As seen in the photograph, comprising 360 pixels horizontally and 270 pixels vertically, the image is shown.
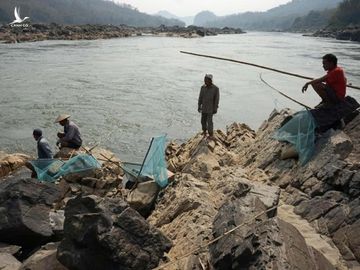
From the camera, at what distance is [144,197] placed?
8.36 meters

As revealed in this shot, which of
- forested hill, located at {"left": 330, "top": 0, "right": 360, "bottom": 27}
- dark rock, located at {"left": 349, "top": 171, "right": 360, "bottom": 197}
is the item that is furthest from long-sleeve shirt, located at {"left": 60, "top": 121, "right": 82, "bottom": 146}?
forested hill, located at {"left": 330, "top": 0, "right": 360, "bottom": 27}

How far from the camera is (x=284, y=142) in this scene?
9117 mm

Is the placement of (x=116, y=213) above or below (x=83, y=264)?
above

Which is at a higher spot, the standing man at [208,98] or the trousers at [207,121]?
the standing man at [208,98]

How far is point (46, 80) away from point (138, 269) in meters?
22.2

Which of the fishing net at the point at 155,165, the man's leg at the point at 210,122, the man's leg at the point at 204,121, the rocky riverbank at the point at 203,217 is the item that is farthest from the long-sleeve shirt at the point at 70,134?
the man's leg at the point at 210,122

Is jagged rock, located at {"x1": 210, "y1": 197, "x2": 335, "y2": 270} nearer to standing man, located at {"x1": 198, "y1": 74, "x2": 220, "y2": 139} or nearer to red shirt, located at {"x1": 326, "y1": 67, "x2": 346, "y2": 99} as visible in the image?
red shirt, located at {"x1": 326, "y1": 67, "x2": 346, "y2": 99}

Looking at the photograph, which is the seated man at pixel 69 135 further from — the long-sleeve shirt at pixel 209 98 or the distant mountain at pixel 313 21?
the distant mountain at pixel 313 21

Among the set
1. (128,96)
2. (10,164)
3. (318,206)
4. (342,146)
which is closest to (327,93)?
(342,146)

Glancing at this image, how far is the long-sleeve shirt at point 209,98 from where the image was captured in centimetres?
1052

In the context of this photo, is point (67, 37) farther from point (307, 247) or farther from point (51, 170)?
point (307, 247)

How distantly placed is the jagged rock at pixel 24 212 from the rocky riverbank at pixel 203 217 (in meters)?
0.02

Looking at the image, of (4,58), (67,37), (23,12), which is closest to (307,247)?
(4,58)

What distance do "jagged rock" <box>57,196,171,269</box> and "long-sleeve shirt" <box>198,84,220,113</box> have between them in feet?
16.8
